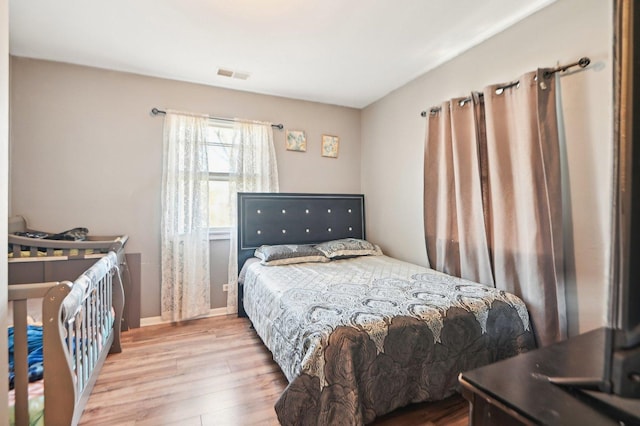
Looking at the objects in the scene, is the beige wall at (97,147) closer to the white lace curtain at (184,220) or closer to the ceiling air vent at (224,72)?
the white lace curtain at (184,220)

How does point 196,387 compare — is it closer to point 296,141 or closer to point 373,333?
point 373,333

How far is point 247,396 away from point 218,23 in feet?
8.18

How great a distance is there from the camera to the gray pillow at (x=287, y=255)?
2826 millimetres

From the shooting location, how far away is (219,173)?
317 centimetres

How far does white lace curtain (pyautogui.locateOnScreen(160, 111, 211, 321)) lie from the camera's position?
288 cm

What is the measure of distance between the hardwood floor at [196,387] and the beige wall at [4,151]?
2.68ft

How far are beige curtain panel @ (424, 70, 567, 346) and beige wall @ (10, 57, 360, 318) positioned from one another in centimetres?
215

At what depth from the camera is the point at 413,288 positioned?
2.06 meters

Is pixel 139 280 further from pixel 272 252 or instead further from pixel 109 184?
pixel 272 252

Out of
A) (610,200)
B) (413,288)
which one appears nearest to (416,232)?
(413,288)

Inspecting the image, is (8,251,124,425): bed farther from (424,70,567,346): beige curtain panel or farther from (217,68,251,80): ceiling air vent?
(424,70,567,346): beige curtain panel

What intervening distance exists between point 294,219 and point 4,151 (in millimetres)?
2518

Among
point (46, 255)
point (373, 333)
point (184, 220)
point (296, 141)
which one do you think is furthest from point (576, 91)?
point (46, 255)

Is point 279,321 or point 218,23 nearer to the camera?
point 279,321
